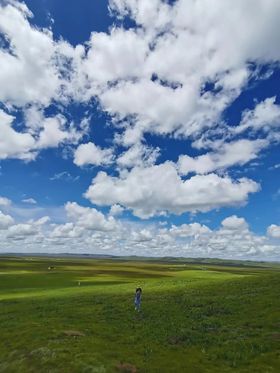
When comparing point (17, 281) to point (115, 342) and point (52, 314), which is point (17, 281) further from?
point (115, 342)

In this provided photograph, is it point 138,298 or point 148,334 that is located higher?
point 138,298

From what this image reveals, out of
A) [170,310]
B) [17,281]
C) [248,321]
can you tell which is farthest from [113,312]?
[17,281]

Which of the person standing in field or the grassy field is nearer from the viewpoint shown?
the grassy field

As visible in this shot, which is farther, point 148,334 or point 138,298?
point 138,298

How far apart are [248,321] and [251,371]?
50.1 feet

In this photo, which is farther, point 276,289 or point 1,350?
point 276,289

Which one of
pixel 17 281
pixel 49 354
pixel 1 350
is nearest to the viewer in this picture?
pixel 49 354

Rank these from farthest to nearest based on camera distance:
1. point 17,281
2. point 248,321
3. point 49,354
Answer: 1. point 17,281
2. point 248,321
3. point 49,354

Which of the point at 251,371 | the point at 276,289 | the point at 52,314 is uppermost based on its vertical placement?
the point at 276,289

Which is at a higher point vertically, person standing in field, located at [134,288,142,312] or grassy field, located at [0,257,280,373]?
person standing in field, located at [134,288,142,312]

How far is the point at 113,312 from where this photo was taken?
49344 millimetres

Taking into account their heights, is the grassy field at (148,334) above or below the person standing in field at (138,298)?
below

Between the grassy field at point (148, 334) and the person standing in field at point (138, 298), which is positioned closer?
the grassy field at point (148, 334)

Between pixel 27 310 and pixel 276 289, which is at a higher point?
pixel 276 289
